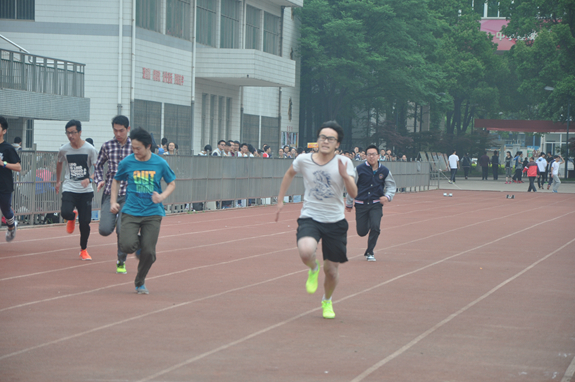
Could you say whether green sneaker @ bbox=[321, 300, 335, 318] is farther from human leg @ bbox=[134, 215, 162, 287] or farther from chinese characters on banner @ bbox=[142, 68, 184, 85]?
chinese characters on banner @ bbox=[142, 68, 184, 85]

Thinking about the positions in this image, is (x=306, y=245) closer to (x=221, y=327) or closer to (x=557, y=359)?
(x=221, y=327)

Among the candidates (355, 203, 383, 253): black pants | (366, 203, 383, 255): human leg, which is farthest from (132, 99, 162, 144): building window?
(366, 203, 383, 255): human leg

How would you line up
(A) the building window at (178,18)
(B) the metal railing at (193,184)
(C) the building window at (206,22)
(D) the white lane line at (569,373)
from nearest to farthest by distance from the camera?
(D) the white lane line at (569,373) → (B) the metal railing at (193,184) → (A) the building window at (178,18) → (C) the building window at (206,22)

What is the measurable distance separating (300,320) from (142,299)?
1879mm

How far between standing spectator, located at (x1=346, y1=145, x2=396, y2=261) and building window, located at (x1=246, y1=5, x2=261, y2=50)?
94.0ft

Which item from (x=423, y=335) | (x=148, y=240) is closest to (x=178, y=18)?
(x=148, y=240)

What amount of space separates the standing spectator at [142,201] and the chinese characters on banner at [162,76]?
23225 millimetres

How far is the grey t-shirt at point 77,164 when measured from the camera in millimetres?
11562

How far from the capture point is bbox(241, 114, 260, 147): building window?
41.6 metres

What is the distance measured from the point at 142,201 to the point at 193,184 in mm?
13632

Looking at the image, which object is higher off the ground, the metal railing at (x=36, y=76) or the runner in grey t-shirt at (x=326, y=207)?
the metal railing at (x=36, y=76)

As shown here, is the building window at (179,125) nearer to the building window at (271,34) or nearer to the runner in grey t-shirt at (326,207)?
the building window at (271,34)

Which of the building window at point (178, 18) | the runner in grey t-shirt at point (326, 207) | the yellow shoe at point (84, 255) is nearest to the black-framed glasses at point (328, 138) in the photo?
the runner in grey t-shirt at point (326, 207)

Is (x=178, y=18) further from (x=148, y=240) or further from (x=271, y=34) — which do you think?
(x=148, y=240)
